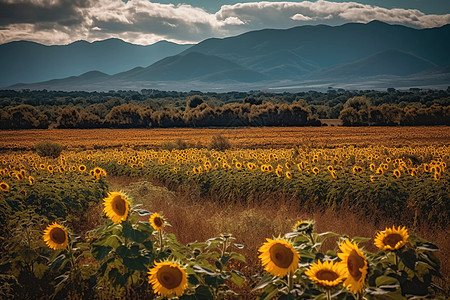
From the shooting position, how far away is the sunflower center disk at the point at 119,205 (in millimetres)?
3539

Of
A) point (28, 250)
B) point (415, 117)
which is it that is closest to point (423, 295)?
point (28, 250)

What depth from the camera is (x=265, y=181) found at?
11344mm

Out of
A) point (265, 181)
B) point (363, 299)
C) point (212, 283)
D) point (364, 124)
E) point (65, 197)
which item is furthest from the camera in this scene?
point (364, 124)

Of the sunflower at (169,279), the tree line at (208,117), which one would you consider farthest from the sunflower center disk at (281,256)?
the tree line at (208,117)

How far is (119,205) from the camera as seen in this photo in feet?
11.7

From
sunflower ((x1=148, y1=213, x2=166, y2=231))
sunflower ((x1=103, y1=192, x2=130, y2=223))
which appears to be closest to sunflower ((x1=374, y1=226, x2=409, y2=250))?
sunflower ((x1=148, y1=213, x2=166, y2=231))

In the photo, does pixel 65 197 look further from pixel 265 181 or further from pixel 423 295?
pixel 423 295

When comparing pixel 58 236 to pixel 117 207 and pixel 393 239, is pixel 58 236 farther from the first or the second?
pixel 393 239

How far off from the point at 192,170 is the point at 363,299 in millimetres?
10903

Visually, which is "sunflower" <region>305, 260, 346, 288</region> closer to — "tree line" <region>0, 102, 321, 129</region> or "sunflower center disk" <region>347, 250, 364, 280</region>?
"sunflower center disk" <region>347, 250, 364, 280</region>

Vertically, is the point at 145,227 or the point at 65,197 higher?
the point at 145,227

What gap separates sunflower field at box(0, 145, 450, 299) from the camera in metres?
2.72

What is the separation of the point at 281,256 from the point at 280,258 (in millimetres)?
18

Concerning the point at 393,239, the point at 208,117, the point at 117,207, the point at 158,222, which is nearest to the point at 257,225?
the point at 158,222
